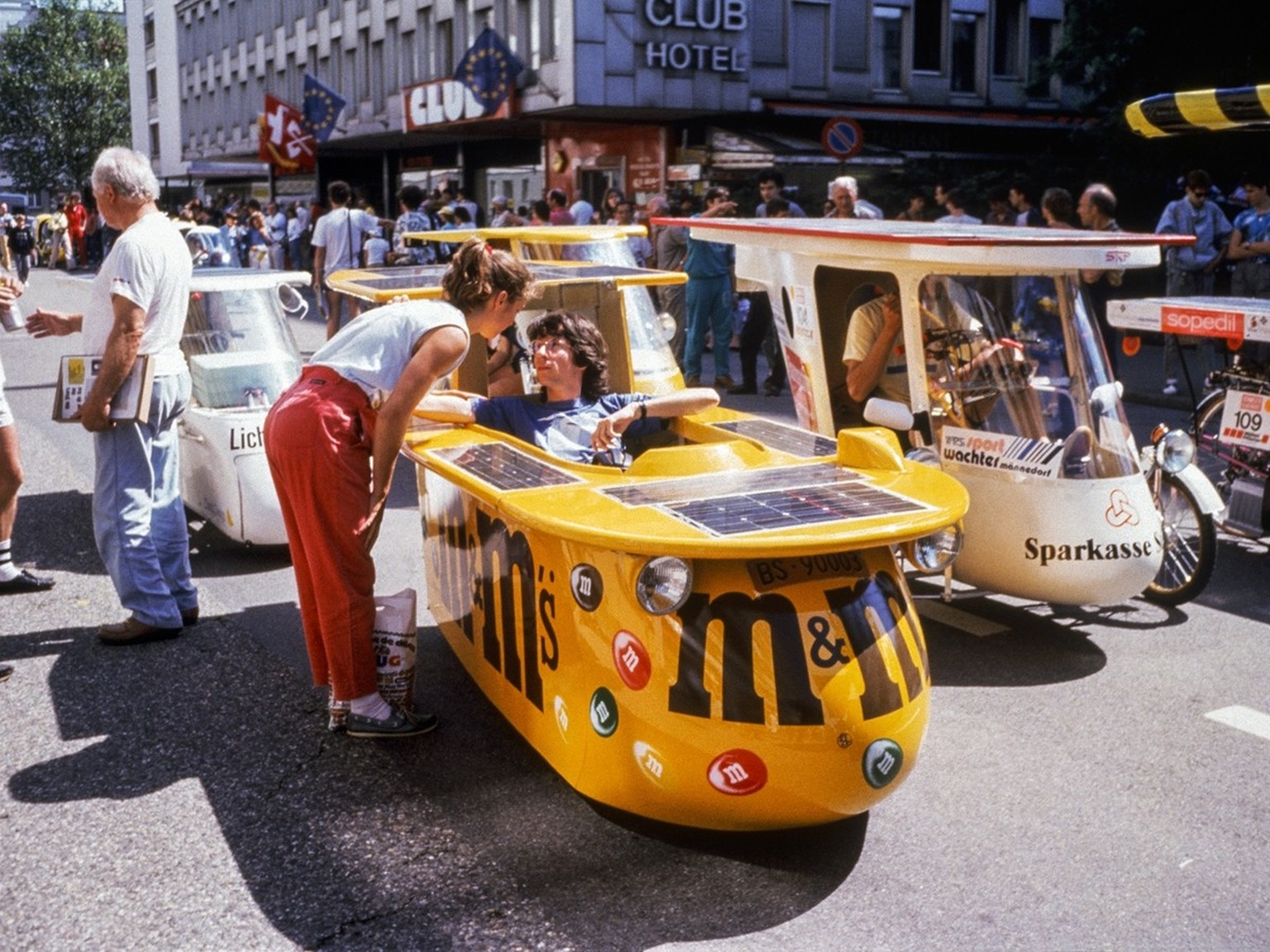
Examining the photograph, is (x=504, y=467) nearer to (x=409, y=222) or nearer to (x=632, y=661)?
(x=632, y=661)

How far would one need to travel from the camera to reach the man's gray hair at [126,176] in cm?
549

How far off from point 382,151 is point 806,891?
135ft

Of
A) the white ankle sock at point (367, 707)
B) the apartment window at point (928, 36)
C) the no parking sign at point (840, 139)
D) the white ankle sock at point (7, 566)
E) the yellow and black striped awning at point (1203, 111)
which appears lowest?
the white ankle sock at point (367, 707)

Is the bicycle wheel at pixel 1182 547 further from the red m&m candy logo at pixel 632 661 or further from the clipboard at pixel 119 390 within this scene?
the clipboard at pixel 119 390

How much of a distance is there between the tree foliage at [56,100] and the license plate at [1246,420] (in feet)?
234

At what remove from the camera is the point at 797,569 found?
366 centimetres

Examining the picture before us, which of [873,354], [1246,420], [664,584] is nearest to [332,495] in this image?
[664,584]

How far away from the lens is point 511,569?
4301 millimetres

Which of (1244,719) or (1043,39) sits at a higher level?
(1043,39)

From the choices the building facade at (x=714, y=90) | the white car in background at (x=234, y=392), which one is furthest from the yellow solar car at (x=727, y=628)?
the building facade at (x=714, y=90)

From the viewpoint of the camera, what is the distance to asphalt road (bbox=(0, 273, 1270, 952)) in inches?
138

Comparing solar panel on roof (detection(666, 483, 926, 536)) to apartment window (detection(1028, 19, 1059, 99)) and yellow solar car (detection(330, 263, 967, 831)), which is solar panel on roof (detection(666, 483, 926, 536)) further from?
apartment window (detection(1028, 19, 1059, 99))

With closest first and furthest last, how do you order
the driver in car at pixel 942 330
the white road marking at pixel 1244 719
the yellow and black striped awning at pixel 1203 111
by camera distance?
the white road marking at pixel 1244 719
the driver in car at pixel 942 330
the yellow and black striped awning at pixel 1203 111

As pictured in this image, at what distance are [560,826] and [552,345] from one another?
1.86 m
